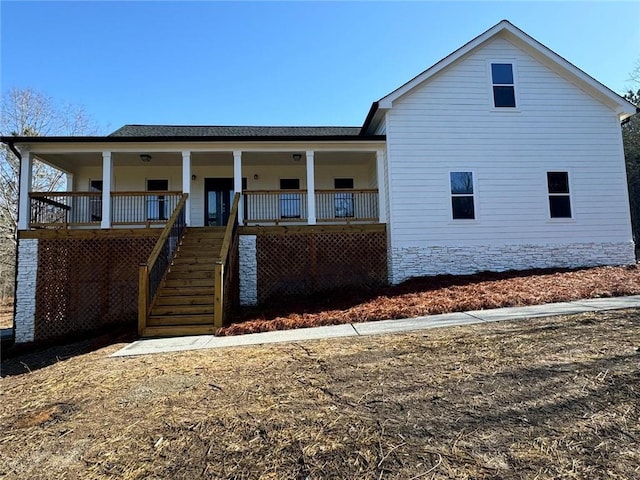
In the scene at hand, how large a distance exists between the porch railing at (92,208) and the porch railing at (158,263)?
3.73 feet

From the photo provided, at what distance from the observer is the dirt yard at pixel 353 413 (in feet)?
7.82

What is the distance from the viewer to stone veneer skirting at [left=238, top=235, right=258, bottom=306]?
32.8 ft

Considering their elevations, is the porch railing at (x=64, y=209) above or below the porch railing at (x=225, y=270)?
above

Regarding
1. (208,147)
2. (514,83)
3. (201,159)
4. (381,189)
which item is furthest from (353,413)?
(514,83)

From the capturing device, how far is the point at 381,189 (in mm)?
11047

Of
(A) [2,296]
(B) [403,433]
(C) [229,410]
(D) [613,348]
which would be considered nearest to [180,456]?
(C) [229,410]

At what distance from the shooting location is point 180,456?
259cm

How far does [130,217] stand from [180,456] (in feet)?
33.1

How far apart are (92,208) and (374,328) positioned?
9769 mm

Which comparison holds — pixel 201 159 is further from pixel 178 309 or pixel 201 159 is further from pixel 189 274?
pixel 178 309

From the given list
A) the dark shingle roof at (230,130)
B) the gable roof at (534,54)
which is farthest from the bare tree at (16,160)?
the gable roof at (534,54)

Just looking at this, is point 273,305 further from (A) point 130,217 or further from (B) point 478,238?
(B) point 478,238


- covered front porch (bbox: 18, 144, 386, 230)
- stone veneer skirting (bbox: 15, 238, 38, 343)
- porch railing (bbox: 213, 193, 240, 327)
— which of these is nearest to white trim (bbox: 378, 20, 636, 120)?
covered front porch (bbox: 18, 144, 386, 230)

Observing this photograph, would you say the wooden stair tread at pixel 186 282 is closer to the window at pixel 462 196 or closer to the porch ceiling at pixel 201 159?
the porch ceiling at pixel 201 159
